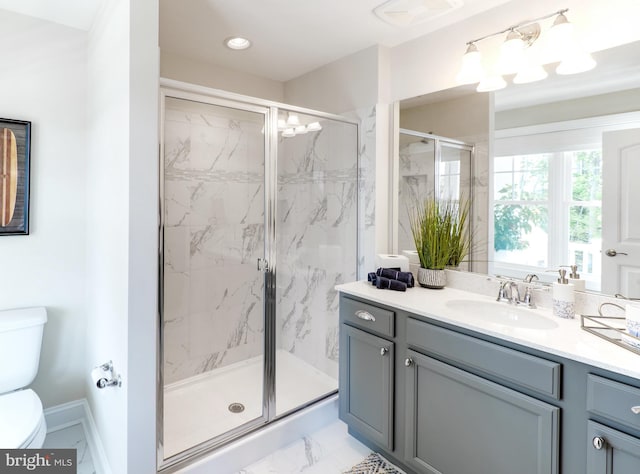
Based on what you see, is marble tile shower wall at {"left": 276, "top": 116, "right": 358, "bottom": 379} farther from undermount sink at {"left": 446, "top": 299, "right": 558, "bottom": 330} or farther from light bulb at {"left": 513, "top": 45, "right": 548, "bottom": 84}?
light bulb at {"left": 513, "top": 45, "right": 548, "bottom": 84}

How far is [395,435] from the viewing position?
176cm

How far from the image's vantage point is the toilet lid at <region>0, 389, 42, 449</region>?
1404 millimetres

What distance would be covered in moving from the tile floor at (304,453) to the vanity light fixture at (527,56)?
82.9 inches

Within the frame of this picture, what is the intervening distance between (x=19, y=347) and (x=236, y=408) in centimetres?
118

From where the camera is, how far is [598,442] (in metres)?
1.10

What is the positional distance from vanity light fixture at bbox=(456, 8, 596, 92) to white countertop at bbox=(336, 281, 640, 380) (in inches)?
43.7

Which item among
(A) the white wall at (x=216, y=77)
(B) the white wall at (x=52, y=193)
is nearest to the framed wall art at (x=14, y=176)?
(B) the white wall at (x=52, y=193)

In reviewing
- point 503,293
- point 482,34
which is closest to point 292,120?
point 482,34

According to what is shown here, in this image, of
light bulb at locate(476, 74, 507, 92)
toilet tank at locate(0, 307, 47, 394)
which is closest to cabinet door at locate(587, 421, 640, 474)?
light bulb at locate(476, 74, 507, 92)

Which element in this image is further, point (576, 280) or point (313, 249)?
point (313, 249)

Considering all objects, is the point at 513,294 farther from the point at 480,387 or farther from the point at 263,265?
the point at 263,265

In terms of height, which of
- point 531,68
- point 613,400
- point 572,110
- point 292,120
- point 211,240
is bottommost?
point 613,400

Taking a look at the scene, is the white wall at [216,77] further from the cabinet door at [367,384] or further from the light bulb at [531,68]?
the cabinet door at [367,384]

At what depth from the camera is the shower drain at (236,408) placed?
7.00ft
